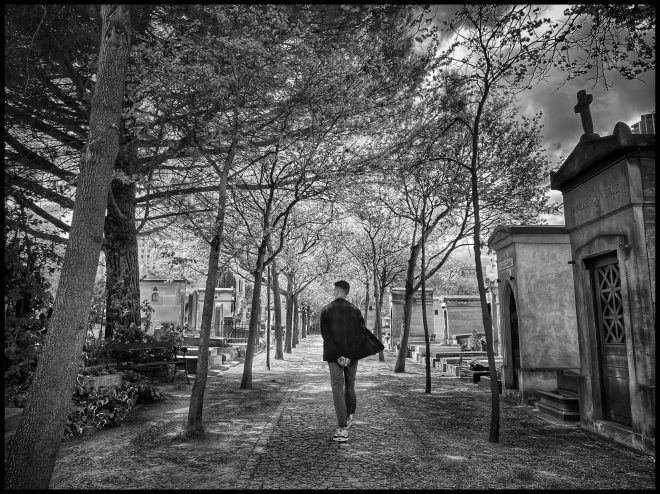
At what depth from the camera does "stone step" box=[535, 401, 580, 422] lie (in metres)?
8.14

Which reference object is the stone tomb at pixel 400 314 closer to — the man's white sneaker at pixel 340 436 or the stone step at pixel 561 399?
the stone step at pixel 561 399

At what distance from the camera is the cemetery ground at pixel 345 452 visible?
187 inches

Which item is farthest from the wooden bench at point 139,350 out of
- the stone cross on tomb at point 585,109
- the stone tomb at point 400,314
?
the stone tomb at point 400,314

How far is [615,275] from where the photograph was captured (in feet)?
23.3

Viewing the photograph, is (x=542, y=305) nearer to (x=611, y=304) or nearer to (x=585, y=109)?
(x=611, y=304)

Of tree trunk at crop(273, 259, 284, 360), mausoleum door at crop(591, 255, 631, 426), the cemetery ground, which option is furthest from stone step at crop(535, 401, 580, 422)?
tree trunk at crop(273, 259, 284, 360)

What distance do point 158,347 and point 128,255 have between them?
238 centimetres

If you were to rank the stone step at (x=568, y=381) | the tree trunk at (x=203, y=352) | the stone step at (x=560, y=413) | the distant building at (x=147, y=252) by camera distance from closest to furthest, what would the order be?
the tree trunk at (x=203, y=352), the stone step at (x=560, y=413), the stone step at (x=568, y=381), the distant building at (x=147, y=252)

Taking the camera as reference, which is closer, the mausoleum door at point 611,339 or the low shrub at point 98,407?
the low shrub at point 98,407

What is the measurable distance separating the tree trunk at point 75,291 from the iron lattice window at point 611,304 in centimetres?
703

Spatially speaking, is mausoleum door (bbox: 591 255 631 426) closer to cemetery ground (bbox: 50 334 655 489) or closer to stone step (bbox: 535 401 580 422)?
cemetery ground (bbox: 50 334 655 489)

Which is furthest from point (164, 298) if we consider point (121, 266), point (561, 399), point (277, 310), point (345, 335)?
point (561, 399)

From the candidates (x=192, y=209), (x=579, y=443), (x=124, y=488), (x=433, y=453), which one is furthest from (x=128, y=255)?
(x=579, y=443)

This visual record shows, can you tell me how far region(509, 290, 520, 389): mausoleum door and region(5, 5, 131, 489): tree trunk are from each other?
9.83 metres
